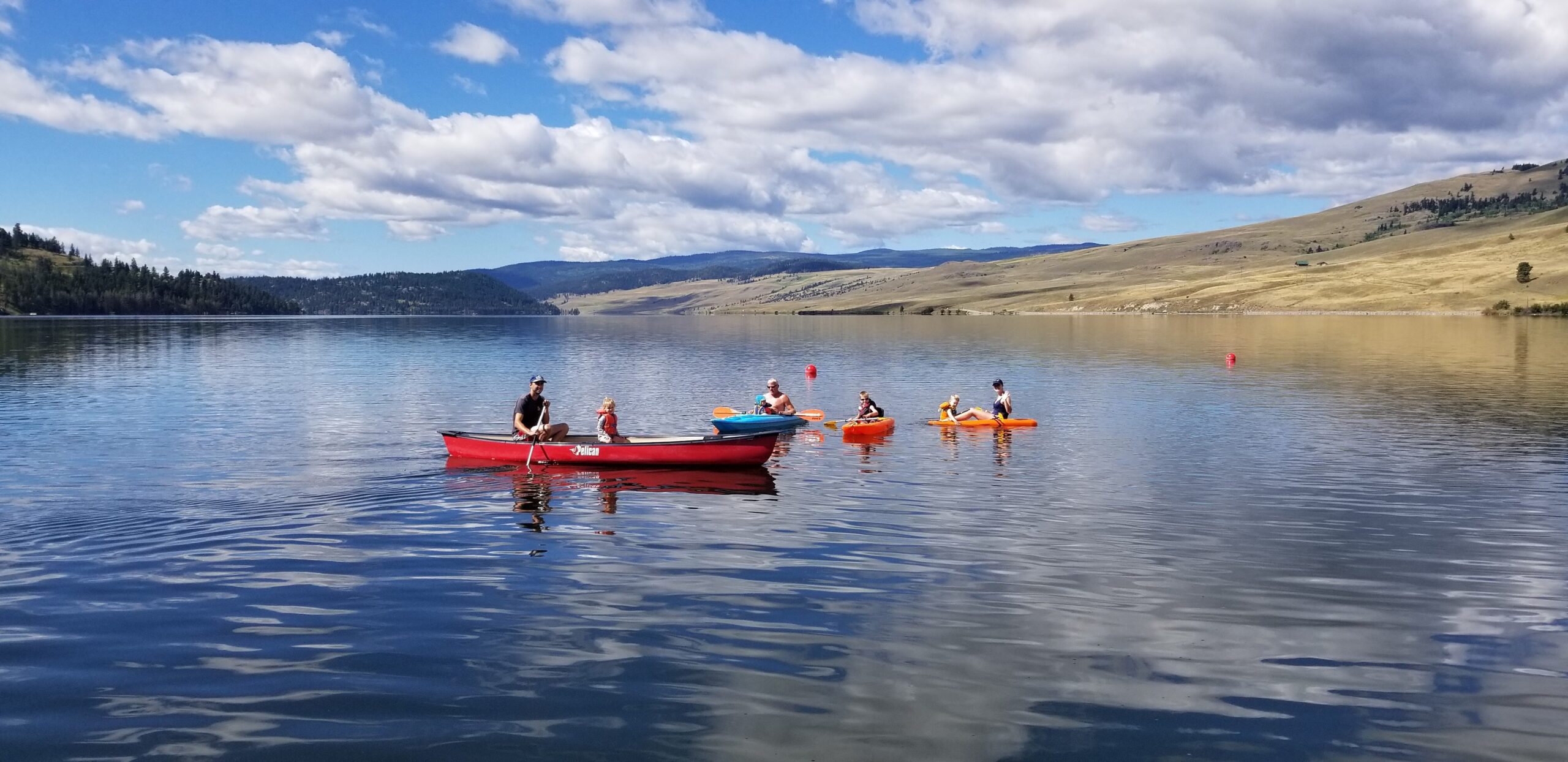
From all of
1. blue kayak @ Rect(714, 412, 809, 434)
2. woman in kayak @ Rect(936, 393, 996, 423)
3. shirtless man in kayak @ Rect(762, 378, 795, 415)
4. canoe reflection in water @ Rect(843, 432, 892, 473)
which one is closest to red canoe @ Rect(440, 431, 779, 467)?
canoe reflection in water @ Rect(843, 432, 892, 473)

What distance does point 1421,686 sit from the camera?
14.9 metres

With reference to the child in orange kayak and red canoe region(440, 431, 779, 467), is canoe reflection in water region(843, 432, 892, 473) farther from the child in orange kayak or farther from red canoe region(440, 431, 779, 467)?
the child in orange kayak

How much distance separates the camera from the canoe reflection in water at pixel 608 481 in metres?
31.0

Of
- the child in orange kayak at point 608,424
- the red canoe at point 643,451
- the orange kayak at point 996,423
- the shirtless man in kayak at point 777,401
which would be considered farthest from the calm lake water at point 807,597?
the shirtless man in kayak at point 777,401

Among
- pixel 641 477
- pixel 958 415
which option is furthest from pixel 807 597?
pixel 958 415

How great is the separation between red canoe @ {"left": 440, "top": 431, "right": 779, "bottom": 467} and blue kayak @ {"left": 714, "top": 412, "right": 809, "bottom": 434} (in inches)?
383

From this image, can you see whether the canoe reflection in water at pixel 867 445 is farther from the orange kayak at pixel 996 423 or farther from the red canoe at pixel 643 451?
the red canoe at pixel 643 451

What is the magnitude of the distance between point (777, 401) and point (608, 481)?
16.8 meters

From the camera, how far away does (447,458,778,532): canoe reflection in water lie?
102ft

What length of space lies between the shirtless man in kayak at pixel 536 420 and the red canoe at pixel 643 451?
491mm

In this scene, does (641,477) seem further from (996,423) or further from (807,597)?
(996,423)

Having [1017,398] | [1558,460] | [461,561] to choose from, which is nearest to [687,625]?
[461,561]

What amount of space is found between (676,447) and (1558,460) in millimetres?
31830

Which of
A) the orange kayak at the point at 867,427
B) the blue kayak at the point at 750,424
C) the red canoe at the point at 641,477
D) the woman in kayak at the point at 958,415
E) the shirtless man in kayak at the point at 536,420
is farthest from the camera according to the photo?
the woman in kayak at the point at 958,415
